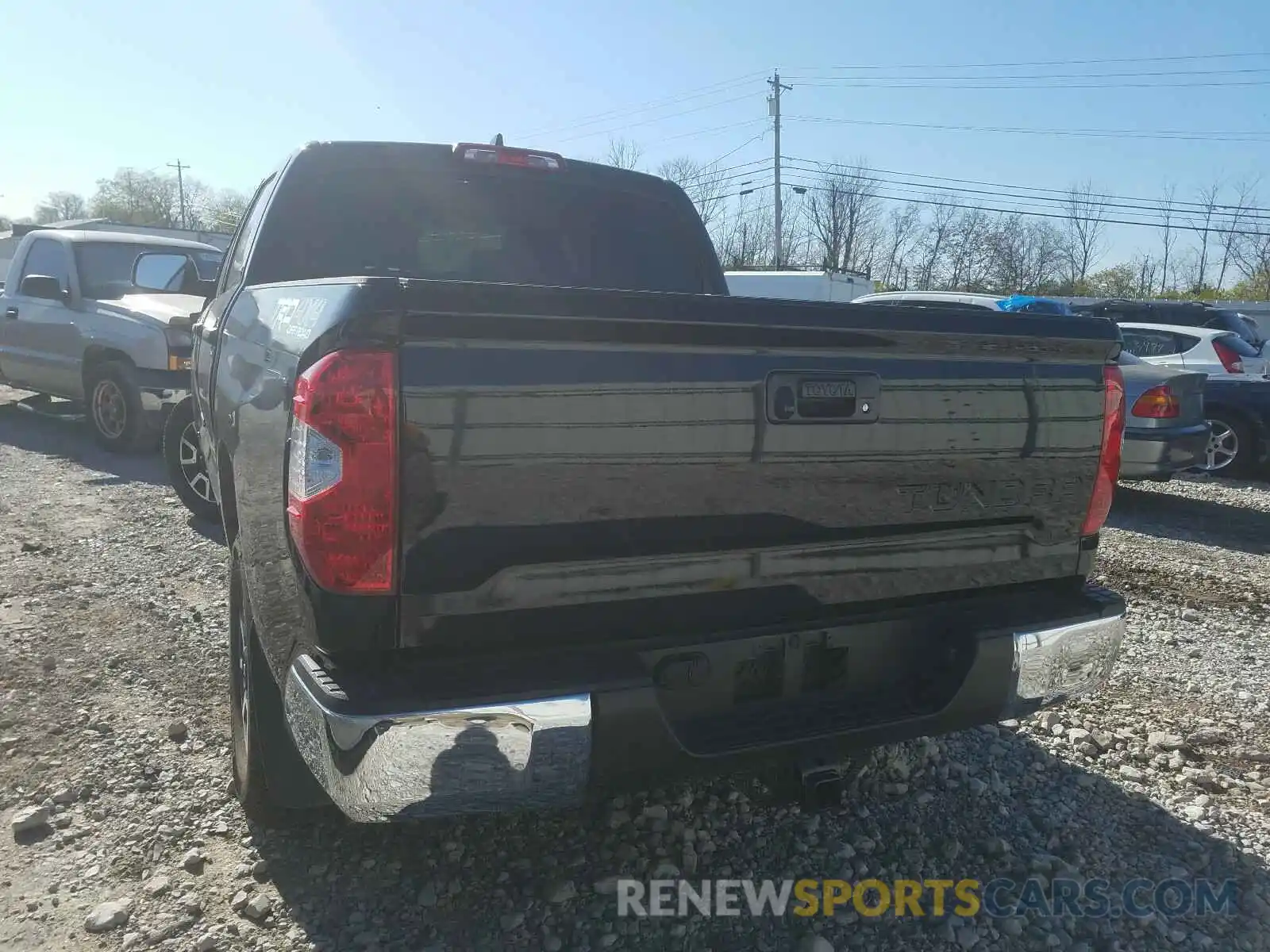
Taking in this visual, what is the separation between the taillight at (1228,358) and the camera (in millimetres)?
10398

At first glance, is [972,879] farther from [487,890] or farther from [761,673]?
[487,890]

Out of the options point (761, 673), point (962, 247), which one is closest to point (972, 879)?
point (761, 673)

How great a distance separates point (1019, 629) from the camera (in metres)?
2.60

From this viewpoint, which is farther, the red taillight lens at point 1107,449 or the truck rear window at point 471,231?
the truck rear window at point 471,231

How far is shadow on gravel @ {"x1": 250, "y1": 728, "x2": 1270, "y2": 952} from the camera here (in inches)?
102

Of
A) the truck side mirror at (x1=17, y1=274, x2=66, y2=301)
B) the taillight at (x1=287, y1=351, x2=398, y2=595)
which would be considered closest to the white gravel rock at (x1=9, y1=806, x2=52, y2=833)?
the taillight at (x1=287, y1=351, x2=398, y2=595)

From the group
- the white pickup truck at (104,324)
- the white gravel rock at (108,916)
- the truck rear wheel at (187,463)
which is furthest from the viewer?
the white pickup truck at (104,324)

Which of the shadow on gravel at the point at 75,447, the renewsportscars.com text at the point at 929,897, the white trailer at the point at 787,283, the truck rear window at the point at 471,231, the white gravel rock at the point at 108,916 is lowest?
the renewsportscars.com text at the point at 929,897

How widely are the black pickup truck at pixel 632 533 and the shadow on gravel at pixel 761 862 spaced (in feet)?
1.04

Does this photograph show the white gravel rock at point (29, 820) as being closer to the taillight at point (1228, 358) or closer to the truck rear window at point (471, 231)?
the truck rear window at point (471, 231)

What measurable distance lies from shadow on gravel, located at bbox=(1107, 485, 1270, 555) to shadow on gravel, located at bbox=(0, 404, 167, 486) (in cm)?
773

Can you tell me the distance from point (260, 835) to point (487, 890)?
2.41ft

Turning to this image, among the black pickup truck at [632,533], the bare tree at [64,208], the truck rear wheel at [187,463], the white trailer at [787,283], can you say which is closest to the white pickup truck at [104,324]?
the truck rear wheel at [187,463]

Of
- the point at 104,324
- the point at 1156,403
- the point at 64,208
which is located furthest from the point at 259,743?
the point at 64,208
